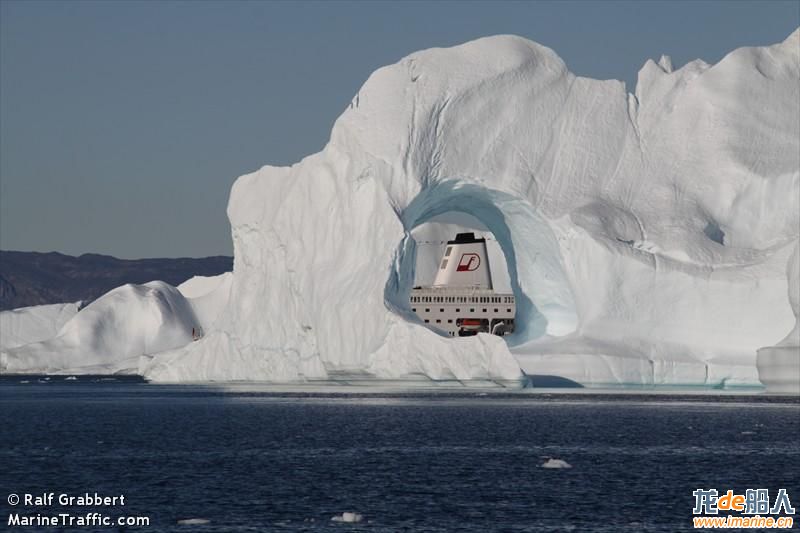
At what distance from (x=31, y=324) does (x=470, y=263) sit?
152 ft

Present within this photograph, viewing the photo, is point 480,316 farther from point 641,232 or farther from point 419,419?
point 419,419

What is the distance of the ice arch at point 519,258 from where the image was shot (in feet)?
162

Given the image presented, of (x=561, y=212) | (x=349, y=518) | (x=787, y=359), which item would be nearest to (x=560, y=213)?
(x=561, y=212)

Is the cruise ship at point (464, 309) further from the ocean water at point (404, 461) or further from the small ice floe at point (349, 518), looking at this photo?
the small ice floe at point (349, 518)

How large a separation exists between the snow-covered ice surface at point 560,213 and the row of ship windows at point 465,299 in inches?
102

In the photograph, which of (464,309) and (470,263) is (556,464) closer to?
(464,309)

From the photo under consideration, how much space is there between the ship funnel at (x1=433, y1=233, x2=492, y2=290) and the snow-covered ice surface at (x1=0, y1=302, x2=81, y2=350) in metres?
43.5

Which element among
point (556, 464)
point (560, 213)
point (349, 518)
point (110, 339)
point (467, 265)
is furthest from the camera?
point (110, 339)

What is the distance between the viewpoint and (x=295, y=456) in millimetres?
29859

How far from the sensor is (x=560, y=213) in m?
49.0

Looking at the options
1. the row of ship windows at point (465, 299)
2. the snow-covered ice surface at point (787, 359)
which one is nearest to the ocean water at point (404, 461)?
the snow-covered ice surface at point (787, 359)

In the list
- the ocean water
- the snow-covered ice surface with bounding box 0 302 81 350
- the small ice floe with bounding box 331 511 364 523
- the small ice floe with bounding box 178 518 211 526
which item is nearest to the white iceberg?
the ocean water

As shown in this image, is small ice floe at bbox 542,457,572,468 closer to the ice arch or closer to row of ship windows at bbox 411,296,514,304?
the ice arch

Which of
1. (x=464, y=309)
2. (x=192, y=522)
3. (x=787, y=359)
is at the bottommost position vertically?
(x=192, y=522)
